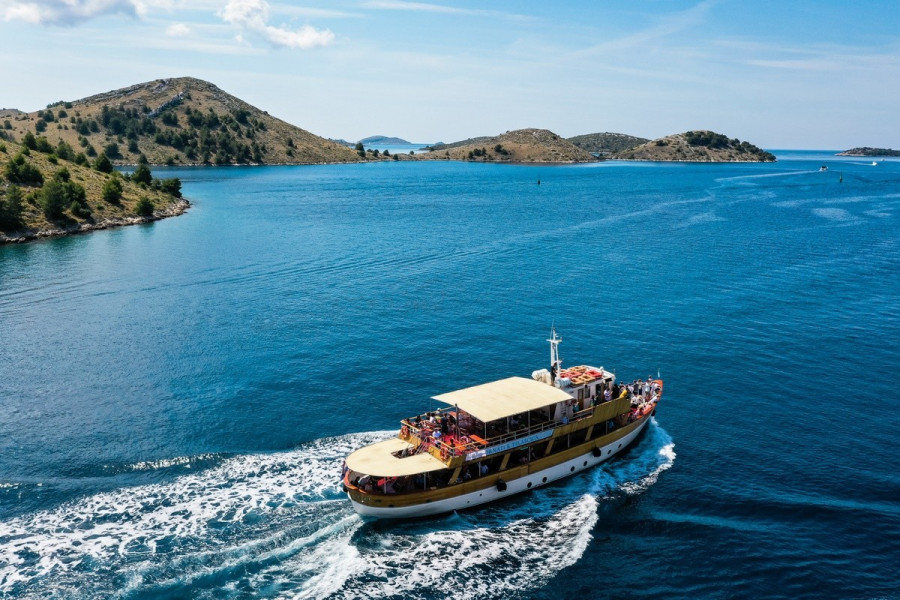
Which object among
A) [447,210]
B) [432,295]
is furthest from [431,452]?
[447,210]

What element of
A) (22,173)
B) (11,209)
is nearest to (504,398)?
(11,209)

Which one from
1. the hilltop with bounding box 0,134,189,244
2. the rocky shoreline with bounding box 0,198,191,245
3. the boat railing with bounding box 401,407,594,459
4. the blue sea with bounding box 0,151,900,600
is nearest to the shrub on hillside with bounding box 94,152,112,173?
the hilltop with bounding box 0,134,189,244

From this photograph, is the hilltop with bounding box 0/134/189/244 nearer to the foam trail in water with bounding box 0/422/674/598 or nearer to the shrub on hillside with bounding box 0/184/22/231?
the shrub on hillside with bounding box 0/184/22/231

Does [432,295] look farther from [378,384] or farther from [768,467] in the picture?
[768,467]

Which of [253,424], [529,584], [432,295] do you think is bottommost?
[529,584]

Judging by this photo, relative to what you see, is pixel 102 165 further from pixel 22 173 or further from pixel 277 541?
pixel 277 541

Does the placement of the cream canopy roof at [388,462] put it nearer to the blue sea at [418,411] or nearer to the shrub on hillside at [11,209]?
the blue sea at [418,411]
